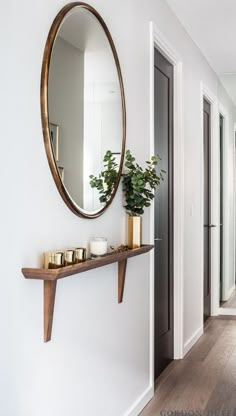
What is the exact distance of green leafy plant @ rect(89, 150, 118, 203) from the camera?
253 cm

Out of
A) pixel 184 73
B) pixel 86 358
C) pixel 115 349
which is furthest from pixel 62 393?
pixel 184 73

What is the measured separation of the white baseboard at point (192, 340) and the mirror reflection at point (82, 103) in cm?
221

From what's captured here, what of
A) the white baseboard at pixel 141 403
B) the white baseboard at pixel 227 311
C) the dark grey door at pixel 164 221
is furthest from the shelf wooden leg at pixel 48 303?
the white baseboard at pixel 227 311

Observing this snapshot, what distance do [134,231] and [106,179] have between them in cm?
42

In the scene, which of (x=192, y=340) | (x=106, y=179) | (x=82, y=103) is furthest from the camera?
(x=192, y=340)

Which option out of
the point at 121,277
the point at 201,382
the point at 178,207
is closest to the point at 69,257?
the point at 121,277

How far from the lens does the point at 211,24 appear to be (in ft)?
14.4

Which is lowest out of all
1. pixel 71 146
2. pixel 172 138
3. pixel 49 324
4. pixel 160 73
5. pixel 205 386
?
pixel 205 386

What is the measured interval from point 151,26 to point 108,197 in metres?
1.36

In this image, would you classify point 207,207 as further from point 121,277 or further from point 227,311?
point 121,277

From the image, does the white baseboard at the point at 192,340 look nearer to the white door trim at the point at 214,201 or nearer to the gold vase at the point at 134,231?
the white door trim at the point at 214,201

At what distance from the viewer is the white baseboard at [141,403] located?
3022 millimetres

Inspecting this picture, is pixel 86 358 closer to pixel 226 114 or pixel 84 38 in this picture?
pixel 84 38

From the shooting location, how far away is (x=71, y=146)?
2256 millimetres
